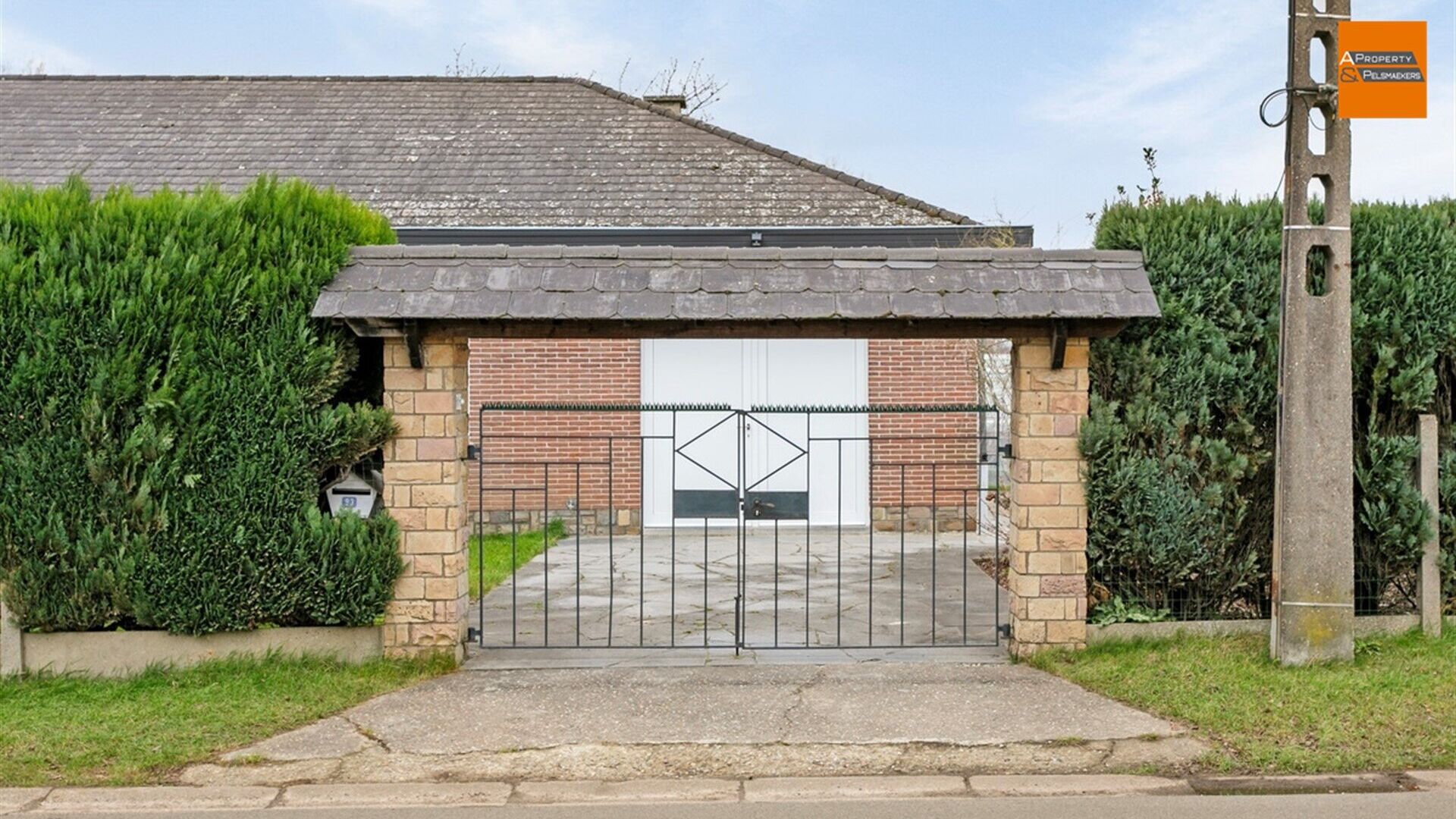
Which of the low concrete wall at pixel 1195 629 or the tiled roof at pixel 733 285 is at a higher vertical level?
the tiled roof at pixel 733 285

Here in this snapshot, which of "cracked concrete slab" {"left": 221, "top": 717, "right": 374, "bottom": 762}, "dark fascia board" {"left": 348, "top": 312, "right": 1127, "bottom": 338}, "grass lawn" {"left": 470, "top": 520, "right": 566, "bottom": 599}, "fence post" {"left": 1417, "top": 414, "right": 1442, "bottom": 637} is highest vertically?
"dark fascia board" {"left": 348, "top": 312, "right": 1127, "bottom": 338}

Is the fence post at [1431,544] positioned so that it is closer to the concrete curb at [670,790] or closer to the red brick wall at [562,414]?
the concrete curb at [670,790]

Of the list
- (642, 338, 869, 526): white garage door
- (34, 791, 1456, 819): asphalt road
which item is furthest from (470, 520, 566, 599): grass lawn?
(34, 791, 1456, 819): asphalt road

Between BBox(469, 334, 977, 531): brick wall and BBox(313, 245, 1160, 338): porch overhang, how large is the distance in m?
7.62

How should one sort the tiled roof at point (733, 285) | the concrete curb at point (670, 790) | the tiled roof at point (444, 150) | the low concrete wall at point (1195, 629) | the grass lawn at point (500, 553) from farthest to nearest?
the tiled roof at point (444, 150) < the grass lawn at point (500, 553) < the low concrete wall at point (1195, 629) < the tiled roof at point (733, 285) < the concrete curb at point (670, 790)

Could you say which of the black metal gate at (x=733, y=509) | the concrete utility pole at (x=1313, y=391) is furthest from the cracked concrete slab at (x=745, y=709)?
the black metal gate at (x=733, y=509)

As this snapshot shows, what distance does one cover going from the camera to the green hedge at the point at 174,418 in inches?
253

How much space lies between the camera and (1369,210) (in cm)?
708

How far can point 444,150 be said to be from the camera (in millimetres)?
16203

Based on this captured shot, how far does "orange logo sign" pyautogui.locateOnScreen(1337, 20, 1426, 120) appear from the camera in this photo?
21.1 feet

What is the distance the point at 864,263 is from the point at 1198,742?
3.07 m

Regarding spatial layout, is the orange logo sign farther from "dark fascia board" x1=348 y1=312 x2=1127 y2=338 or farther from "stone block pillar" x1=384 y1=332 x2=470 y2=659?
"stone block pillar" x1=384 y1=332 x2=470 y2=659

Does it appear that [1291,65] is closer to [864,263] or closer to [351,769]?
[864,263]

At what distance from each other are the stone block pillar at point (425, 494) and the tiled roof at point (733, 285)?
40 cm
